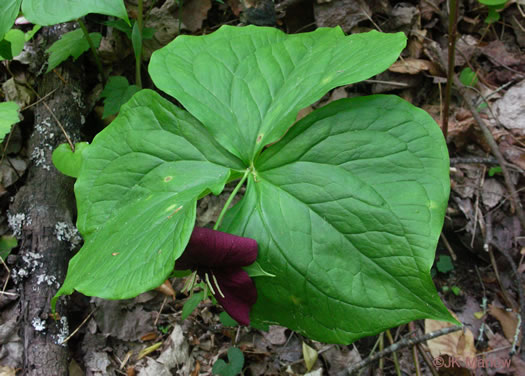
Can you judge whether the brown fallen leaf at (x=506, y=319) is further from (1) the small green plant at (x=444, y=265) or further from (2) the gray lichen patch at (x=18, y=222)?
(2) the gray lichen patch at (x=18, y=222)

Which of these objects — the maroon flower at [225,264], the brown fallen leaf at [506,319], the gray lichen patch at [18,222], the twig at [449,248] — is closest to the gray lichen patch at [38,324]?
the gray lichen patch at [18,222]

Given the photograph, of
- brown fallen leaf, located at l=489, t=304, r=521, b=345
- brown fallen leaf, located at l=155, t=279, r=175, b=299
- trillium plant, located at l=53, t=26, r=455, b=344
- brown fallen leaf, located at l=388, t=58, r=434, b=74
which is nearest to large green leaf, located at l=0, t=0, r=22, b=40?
trillium plant, located at l=53, t=26, r=455, b=344

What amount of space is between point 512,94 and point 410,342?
1.38 metres

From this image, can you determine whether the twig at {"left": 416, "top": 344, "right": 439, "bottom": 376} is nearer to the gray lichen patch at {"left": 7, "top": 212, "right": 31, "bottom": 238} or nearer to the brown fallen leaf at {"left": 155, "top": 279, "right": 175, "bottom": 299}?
the brown fallen leaf at {"left": 155, "top": 279, "right": 175, "bottom": 299}

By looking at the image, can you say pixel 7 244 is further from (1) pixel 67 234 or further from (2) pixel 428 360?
(2) pixel 428 360

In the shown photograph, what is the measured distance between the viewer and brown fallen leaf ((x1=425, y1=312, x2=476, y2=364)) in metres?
1.57

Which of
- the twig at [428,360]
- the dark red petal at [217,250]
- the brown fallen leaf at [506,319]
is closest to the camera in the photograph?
the dark red petal at [217,250]

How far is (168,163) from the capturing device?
1.15m

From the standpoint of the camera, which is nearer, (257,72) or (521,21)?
(257,72)

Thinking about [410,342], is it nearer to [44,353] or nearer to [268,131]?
[268,131]

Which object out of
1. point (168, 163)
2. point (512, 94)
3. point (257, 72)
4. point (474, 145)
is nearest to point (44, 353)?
point (168, 163)

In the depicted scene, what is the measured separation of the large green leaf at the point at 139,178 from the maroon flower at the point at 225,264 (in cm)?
9

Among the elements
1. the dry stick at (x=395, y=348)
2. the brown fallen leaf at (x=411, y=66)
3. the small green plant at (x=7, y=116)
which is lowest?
the dry stick at (x=395, y=348)

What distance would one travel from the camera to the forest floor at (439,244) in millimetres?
1542
